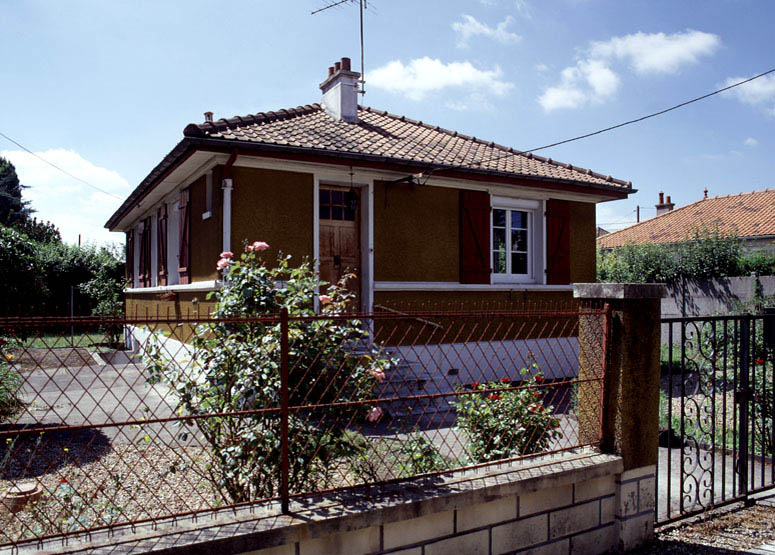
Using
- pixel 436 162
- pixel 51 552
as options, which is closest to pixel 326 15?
pixel 436 162

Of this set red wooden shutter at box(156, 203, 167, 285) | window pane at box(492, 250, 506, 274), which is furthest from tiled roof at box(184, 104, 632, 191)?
red wooden shutter at box(156, 203, 167, 285)

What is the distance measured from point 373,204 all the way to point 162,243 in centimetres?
508

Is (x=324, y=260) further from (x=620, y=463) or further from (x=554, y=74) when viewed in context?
(x=620, y=463)

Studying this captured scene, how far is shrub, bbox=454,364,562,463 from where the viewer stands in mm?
3836

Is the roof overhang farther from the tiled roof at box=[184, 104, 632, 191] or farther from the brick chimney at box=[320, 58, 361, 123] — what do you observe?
the brick chimney at box=[320, 58, 361, 123]

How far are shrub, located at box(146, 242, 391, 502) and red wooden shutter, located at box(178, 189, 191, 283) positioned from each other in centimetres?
681

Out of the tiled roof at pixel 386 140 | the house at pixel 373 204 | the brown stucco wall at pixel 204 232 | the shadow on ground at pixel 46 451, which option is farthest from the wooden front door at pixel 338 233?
the shadow on ground at pixel 46 451

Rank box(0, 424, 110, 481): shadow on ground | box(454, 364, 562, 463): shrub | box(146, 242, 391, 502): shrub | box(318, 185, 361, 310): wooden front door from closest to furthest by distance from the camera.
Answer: box(146, 242, 391, 502): shrub → box(454, 364, 562, 463): shrub → box(0, 424, 110, 481): shadow on ground → box(318, 185, 361, 310): wooden front door

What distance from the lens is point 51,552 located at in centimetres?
216

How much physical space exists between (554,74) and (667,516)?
6491mm

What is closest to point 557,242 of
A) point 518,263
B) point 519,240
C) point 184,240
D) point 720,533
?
point 519,240

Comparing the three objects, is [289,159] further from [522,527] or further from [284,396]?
[522,527]

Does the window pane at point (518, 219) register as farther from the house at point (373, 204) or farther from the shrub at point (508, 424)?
the shrub at point (508, 424)

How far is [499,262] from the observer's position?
10.8 m
